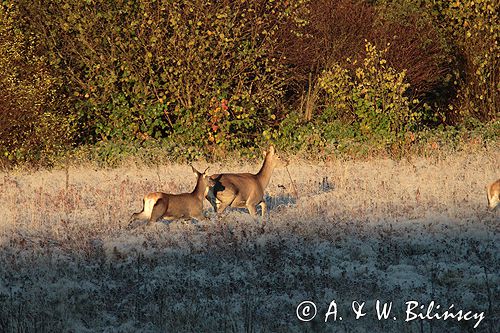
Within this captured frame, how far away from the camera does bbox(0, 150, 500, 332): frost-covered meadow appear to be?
9.02m

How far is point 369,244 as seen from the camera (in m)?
11.2

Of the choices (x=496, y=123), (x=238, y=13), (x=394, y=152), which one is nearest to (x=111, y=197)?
(x=394, y=152)

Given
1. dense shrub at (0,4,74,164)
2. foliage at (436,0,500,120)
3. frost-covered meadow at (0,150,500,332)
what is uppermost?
foliage at (436,0,500,120)

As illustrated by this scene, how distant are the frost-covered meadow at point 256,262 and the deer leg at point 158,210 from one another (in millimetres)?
157

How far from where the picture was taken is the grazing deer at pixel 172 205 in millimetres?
11969

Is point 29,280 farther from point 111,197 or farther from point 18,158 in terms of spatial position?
point 18,158

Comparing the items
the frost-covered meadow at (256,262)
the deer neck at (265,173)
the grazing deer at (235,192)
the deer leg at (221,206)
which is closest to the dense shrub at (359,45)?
the frost-covered meadow at (256,262)

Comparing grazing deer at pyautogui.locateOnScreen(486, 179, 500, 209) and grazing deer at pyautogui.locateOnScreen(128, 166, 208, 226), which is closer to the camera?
grazing deer at pyautogui.locateOnScreen(128, 166, 208, 226)

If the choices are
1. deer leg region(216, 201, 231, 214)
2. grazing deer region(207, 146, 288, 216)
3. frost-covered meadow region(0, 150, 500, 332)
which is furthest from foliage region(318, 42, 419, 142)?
deer leg region(216, 201, 231, 214)

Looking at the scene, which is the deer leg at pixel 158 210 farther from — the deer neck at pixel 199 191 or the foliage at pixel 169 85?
the foliage at pixel 169 85

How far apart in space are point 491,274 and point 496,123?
13288 mm

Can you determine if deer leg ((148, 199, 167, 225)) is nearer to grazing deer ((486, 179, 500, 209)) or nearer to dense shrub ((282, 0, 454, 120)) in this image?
grazing deer ((486, 179, 500, 209))

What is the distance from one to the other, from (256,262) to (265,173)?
3427 mm

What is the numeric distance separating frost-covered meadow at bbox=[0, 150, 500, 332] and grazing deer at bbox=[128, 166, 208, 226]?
177mm
